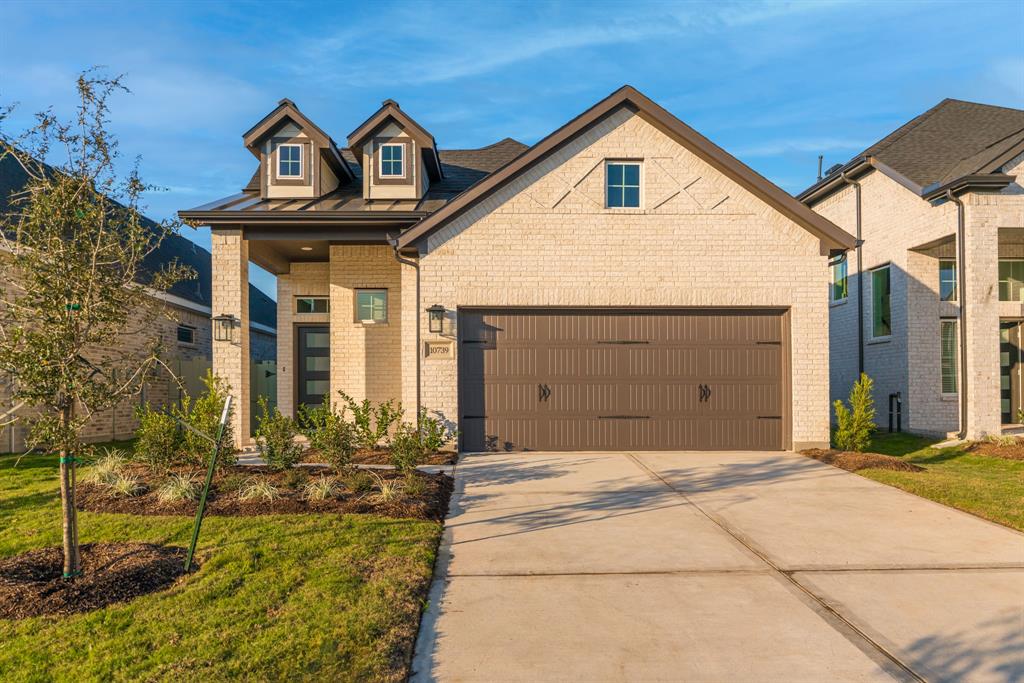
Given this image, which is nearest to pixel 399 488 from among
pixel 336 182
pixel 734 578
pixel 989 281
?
pixel 734 578

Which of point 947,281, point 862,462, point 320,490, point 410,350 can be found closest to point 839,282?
point 947,281

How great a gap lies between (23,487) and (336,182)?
26.9ft


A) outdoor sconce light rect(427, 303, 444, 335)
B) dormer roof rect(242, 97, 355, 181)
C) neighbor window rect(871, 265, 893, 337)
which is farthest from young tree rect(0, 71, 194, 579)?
neighbor window rect(871, 265, 893, 337)

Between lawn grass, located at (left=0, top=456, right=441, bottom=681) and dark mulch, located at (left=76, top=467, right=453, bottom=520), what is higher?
dark mulch, located at (left=76, top=467, right=453, bottom=520)

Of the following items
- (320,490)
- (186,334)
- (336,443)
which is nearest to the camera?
(320,490)

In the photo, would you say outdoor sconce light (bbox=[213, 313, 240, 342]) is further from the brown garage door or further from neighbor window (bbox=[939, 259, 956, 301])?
neighbor window (bbox=[939, 259, 956, 301])

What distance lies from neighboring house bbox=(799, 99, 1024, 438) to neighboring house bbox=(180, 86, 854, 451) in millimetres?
3784

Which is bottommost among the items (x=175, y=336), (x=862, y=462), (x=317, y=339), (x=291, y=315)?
(x=862, y=462)

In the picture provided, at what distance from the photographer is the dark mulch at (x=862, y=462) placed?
32.5 ft

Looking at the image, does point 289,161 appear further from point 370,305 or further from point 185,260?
point 185,260

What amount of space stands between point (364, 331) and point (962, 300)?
38.9 feet

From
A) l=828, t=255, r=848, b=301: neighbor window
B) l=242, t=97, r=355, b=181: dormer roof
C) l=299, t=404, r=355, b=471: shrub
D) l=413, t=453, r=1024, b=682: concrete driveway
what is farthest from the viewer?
l=828, t=255, r=848, b=301: neighbor window

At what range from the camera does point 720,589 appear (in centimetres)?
491

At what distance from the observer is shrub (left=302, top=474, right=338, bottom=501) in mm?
7406
